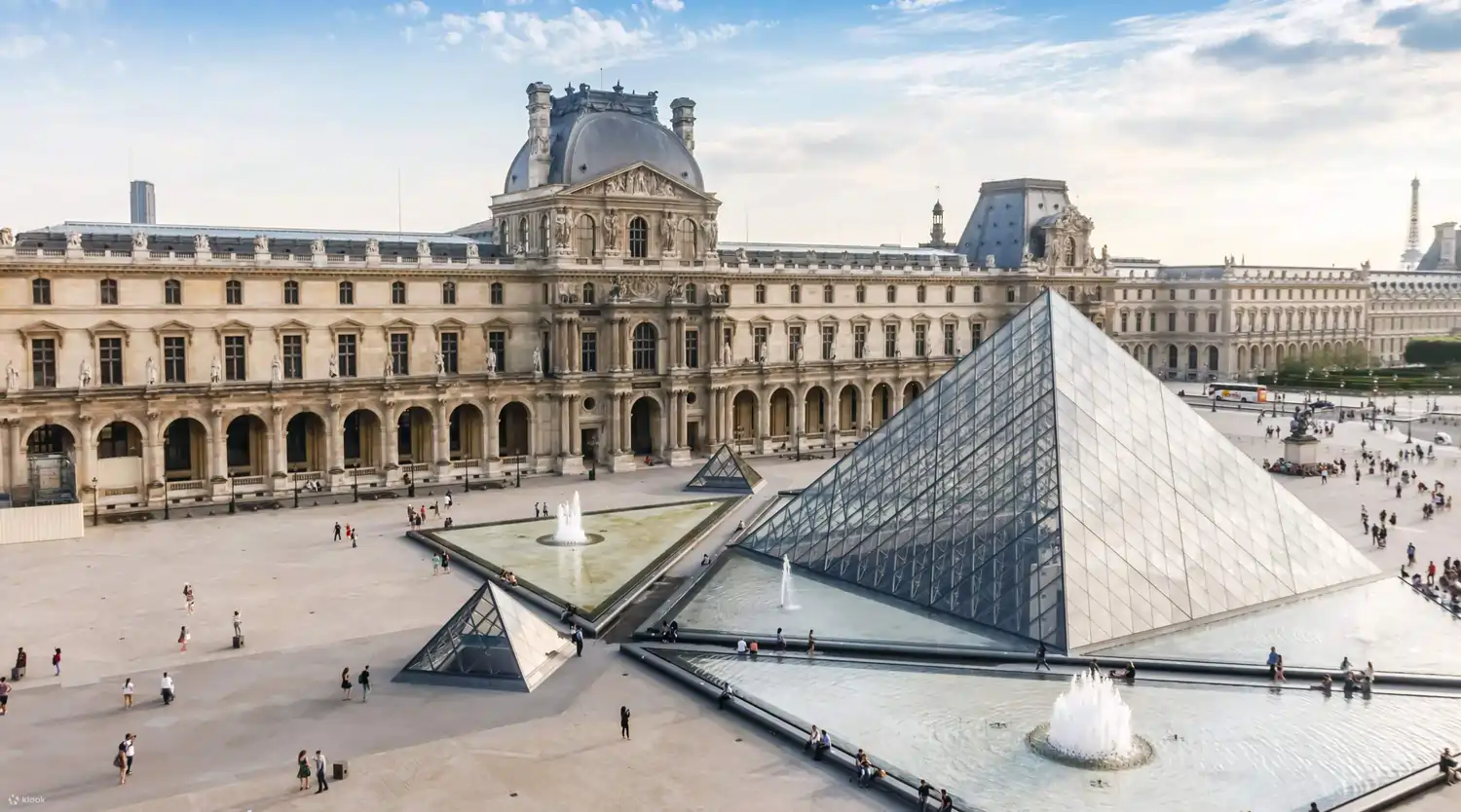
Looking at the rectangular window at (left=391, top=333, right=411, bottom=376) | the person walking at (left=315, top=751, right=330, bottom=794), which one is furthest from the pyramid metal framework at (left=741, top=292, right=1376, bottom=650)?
the rectangular window at (left=391, top=333, right=411, bottom=376)

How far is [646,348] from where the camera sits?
196 ft

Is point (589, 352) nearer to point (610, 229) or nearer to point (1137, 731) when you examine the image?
point (610, 229)

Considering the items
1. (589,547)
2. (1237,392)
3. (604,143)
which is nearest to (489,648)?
(589,547)

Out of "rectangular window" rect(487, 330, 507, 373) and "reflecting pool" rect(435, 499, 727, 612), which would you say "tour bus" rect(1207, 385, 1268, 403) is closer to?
"reflecting pool" rect(435, 499, 727, 612)

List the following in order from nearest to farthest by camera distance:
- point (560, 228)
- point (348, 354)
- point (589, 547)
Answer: point (589, 547)
point (348, 354)
point (560, 228)

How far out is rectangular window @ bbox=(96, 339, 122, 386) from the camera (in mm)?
46844

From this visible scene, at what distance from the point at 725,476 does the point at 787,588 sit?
62.6ft

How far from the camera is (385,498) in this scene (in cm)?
5034

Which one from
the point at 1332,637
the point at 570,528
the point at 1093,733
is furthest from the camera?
the point at 570,528

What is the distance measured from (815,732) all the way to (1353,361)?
109 meters

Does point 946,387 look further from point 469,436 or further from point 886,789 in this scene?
point 469,436

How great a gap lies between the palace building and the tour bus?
2271 cm

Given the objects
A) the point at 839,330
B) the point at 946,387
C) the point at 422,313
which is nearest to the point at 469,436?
the point at 422,313

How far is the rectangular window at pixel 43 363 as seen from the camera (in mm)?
45594
